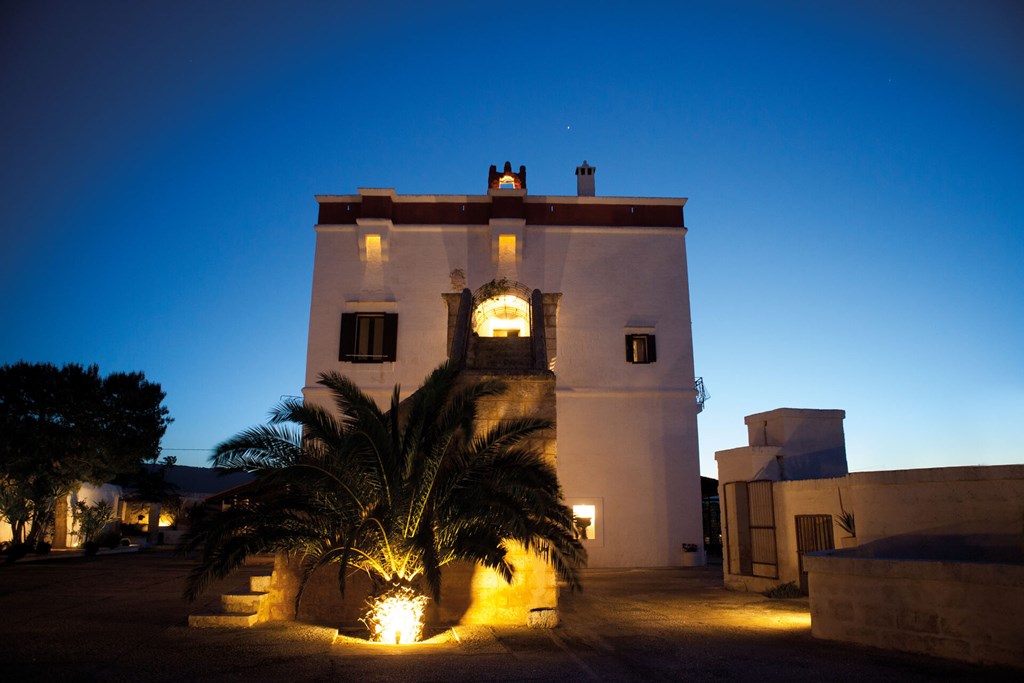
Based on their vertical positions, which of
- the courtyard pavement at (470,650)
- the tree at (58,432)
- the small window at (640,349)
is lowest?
the courtyard pavement at (470,650)

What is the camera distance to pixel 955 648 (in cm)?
686

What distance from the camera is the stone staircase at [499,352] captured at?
48.8 ft

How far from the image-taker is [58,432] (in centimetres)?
2402

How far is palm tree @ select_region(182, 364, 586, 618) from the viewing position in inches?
319

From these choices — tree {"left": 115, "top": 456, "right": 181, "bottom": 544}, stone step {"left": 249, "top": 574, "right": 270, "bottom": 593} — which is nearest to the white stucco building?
stone step {"left": 249, "top": 574, "right": 270, "bottom": 593}

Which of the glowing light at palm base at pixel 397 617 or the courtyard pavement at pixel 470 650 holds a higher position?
the glowing light at palm base at pixel 397 617

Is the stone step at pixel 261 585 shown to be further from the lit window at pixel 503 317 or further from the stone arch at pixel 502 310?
the lit window at pixel 503 317

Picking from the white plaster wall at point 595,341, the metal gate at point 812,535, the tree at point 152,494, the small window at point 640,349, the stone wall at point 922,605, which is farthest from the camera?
the tree at point 152,494

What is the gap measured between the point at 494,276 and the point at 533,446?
41.5 feet

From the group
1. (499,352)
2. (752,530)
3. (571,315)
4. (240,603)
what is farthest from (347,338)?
(752,530)

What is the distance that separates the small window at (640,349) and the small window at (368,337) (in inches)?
298

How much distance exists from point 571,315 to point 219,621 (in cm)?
1512

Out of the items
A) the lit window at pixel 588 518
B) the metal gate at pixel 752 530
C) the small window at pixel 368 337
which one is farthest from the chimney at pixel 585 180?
the metal gate at pixel 752 530

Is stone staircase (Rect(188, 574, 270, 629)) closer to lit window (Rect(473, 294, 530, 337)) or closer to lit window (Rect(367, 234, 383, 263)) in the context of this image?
lit window (Rect(473, 294, 530, 337))
